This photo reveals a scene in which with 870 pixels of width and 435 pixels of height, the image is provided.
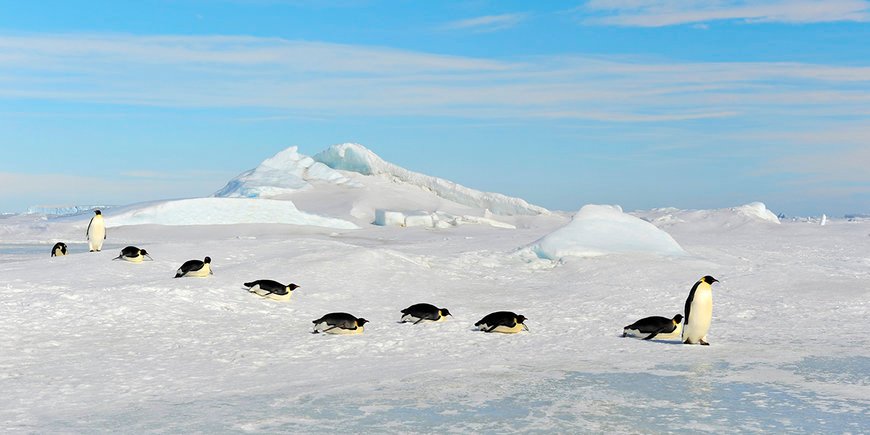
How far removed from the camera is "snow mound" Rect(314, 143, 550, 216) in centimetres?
4562

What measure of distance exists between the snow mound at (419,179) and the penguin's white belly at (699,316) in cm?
3479

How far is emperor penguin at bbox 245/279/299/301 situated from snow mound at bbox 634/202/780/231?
26899mm

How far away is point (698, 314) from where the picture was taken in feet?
34.3

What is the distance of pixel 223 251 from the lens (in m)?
17.4

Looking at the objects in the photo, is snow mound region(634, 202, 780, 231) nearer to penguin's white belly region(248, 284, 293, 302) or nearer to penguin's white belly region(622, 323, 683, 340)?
penguin's white belly region(622, 323, 683, 340)

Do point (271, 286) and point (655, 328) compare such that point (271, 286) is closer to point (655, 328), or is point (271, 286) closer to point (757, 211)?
point (655, 328)

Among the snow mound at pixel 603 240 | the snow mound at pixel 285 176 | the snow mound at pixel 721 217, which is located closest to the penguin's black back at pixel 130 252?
the snow mound at pixel 603 240

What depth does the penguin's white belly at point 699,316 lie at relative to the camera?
1045 cm

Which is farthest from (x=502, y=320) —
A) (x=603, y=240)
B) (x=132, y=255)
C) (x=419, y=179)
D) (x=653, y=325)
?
(x=419, y=179)

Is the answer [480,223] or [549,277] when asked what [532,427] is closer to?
[549,277]

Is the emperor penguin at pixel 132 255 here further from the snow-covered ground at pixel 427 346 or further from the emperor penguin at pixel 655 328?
the emperor penguin at pixel 655 328

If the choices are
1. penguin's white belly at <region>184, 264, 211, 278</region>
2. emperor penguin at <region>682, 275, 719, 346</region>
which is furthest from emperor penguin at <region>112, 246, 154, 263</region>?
emperor penguin at <region>682, 275, 719, 346</region>

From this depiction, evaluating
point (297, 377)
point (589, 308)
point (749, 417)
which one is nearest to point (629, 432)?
point (749, 417)

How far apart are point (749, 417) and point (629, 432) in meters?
1.17
